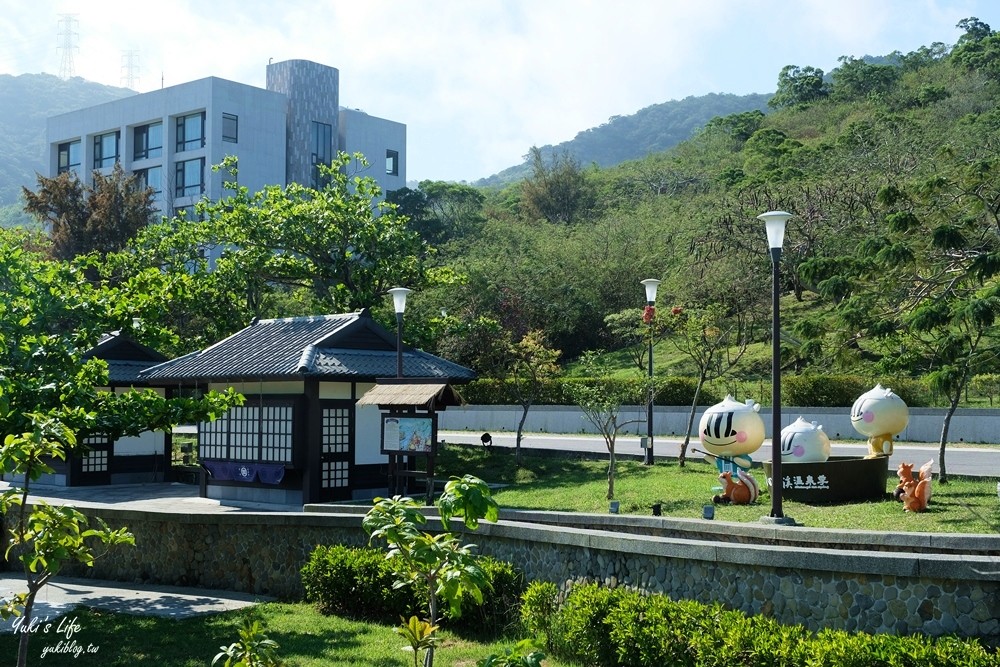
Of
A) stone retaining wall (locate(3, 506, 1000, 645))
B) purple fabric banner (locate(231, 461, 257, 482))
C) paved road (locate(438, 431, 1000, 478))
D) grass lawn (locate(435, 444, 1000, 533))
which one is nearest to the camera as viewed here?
stone retaining wall (locate(3, 506, 1000, 645))

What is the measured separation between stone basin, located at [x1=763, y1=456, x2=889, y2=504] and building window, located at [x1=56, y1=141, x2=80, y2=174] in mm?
61038

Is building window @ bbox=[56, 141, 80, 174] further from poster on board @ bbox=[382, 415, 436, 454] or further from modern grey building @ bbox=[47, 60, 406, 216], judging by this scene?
poster on board @ bbox=[382, 415, 436, 454]

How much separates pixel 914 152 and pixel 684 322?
891 inches

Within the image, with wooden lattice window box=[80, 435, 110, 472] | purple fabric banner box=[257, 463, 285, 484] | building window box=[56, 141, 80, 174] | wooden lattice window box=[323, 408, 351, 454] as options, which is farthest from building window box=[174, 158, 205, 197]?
wooden lattice window box=[323, 408, 351, 454]

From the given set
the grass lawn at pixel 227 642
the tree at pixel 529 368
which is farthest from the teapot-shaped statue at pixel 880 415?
the tree at pixel 529 368

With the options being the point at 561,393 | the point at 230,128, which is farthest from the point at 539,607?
the point at 230,128

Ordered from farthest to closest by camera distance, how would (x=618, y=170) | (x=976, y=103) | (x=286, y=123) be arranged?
(x=618, y=170) → (x=286, y=123) → (x=976, y=103)

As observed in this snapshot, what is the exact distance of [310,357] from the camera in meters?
20.7

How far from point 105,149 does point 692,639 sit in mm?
64619

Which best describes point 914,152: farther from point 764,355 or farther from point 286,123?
point 286,123

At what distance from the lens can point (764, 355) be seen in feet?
128

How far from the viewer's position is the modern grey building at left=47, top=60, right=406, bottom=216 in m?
59.0

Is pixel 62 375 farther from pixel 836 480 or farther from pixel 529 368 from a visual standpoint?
pixel 529 368

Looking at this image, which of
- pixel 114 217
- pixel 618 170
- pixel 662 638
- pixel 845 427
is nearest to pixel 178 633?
pixel 662 638
